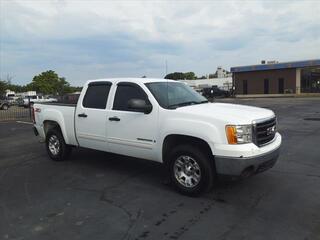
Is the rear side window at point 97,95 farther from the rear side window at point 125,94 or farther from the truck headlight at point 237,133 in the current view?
the truck headlight at point 237,133

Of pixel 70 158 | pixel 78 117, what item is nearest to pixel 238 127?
pixel 78 117

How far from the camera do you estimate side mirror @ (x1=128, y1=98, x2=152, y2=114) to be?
6098 millimetres

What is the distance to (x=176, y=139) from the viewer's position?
5984 mm

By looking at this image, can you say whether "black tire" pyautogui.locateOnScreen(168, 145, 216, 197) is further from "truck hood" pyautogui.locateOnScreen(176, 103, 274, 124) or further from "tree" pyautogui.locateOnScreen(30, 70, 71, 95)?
"tree" pyautogui.locateOnScreen(30, 70, 71, 95)

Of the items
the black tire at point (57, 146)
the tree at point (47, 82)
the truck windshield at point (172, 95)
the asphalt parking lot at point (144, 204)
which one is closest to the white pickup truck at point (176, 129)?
the truck windshield at point (172, 95)

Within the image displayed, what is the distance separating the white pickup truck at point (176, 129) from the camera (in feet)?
17.5

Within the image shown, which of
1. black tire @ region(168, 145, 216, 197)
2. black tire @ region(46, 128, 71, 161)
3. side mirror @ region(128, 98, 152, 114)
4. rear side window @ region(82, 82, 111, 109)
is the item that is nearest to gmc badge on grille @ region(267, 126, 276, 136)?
black tire @ region(168, 145, 216, 197)

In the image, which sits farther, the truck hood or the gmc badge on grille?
the gmc badge on grille

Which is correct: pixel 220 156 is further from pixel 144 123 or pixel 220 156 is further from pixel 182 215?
pixel 144 123

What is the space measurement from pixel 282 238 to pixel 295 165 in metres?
3.66

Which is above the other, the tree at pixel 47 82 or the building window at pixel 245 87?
the tree at pixel 47 82

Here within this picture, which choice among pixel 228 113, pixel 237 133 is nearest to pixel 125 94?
pixel 228 113

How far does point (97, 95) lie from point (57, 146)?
6.09 feet

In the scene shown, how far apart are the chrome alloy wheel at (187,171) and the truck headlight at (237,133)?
699 millimetres
